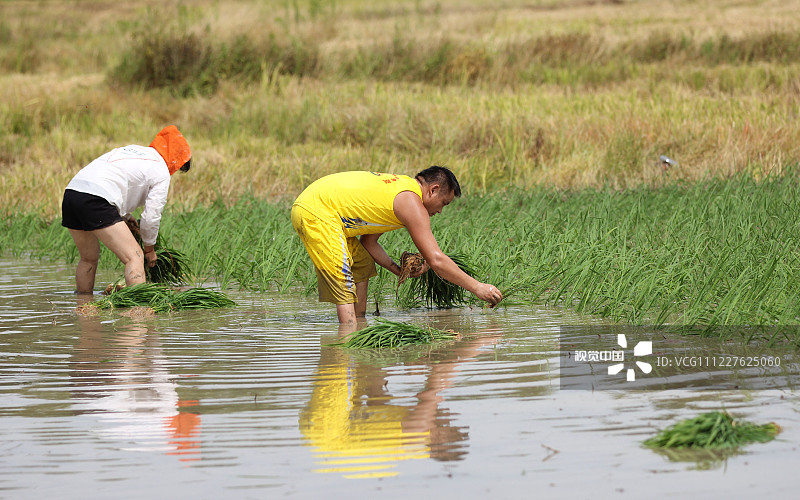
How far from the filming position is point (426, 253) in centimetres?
559

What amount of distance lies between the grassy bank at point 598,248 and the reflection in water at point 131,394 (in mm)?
1950

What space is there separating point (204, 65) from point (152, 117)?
209cm

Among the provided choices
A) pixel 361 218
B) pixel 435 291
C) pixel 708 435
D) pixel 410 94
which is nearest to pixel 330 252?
pixel 361 218

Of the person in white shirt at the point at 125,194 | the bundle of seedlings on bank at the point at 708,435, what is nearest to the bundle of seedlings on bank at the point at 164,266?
the person in white shirt at the point at 125,194

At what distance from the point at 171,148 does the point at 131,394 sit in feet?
10.3

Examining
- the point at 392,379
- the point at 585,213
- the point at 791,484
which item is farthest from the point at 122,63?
the point at 791,484

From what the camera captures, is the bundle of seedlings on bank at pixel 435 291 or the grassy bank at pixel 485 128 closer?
the bundle of seedlings on bank at pixel 435 291

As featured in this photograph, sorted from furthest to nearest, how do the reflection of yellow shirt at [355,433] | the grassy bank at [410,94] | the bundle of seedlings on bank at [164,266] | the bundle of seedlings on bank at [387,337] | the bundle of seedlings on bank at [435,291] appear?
1. the grassy bank at [410,94]
2. the bundle of seedlings on bank at [164,266]
3. the bundle of seedlings on bank at [435,291]
4. the bundle of seedlings on bank at [387,337]
5. the reflection of yellow shirt at [355,433]

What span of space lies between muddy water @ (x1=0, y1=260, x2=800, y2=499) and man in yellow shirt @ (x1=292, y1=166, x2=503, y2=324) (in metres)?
0.36

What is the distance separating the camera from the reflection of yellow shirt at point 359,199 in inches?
226

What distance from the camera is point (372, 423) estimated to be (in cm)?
373

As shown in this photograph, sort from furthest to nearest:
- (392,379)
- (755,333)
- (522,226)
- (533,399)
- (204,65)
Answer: (204,65) → (522,226) → (755,333) → (392,379) → (533,399)

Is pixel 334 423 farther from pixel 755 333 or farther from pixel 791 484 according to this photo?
pixel 755 333

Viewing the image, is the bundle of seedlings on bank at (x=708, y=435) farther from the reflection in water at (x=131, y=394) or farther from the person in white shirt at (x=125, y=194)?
the person in white shirt at (x=125, y=194)
